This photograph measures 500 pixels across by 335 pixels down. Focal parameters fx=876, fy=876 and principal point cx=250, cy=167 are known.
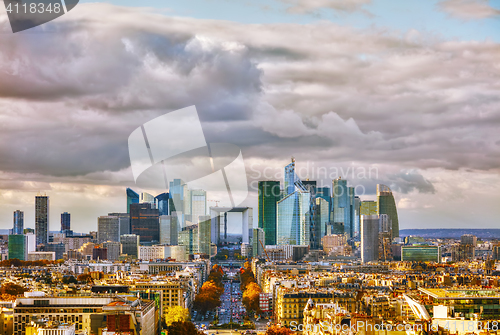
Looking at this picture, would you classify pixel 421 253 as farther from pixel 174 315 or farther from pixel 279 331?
pixel 279 331

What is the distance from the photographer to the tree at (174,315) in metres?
66.0

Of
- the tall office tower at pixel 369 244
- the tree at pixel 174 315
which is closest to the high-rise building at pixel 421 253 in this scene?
the tall office tower at pixel 369 244

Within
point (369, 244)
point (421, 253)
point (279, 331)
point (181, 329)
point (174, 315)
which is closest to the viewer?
point (279, 331)

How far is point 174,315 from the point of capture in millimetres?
68625

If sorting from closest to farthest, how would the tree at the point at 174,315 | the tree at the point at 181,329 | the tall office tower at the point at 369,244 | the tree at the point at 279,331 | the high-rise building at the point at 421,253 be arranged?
the tree at the point at 279,331
the tree at the point at 181,329
the tree at the point at 174,315
the high-rise building at the point at 421,253
the tall office tower at the point at 369,244

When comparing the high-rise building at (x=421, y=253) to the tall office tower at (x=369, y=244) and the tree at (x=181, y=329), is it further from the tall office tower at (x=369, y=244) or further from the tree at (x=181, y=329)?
the tree at (x=181, y=329)

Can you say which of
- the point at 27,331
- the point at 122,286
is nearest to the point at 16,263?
the point at 122,286

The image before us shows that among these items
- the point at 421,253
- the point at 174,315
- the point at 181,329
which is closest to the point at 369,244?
the point at 421,253

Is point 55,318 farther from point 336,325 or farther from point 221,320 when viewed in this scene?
point 221,320

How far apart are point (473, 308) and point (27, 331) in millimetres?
26828

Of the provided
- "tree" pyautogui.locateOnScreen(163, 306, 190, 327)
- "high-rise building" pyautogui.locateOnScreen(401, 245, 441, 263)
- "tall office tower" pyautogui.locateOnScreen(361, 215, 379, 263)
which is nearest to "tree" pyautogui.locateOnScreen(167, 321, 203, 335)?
"tree" pyautogui.locateOnScreen(163, 306, 190, 327)

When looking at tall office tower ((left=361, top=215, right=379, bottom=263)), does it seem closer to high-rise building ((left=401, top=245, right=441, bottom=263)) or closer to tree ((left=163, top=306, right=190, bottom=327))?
high-rise building ((left=401, top=245, right=441, bottom=263))

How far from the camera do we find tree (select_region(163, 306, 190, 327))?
6600cm

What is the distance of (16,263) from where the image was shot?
162375 millimetres
